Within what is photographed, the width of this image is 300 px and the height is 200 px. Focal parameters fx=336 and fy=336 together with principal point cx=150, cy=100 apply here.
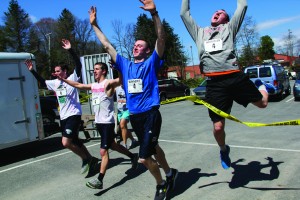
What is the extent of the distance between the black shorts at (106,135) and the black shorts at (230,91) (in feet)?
5.94

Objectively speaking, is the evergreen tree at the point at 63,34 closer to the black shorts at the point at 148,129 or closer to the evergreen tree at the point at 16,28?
the evergreen tree at the point at 16,28

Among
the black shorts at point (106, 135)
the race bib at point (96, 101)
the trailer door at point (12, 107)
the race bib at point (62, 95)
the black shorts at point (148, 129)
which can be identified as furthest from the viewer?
the trailer door at point (12, 107)

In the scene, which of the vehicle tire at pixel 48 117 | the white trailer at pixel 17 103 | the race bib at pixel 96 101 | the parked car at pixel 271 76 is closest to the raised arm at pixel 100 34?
the race bib at pixel 96 101

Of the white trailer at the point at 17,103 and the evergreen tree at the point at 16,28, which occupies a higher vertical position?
the evergreen tree at the point at 16,28

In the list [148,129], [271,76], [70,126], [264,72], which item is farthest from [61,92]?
[264,72]

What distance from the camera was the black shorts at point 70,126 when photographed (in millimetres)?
6059

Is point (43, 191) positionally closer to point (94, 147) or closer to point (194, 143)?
point (94, 147)

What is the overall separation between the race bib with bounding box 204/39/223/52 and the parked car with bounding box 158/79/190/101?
19.1 metres

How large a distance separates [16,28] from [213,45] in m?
61.9

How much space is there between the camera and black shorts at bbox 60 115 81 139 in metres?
6.06

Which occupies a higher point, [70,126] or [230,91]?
[230,91]

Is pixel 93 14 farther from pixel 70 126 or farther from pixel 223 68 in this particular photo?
pixel 70 126

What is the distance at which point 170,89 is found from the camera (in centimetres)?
2444

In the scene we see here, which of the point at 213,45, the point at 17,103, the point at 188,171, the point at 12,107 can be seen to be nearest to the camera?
the point at 213,45
